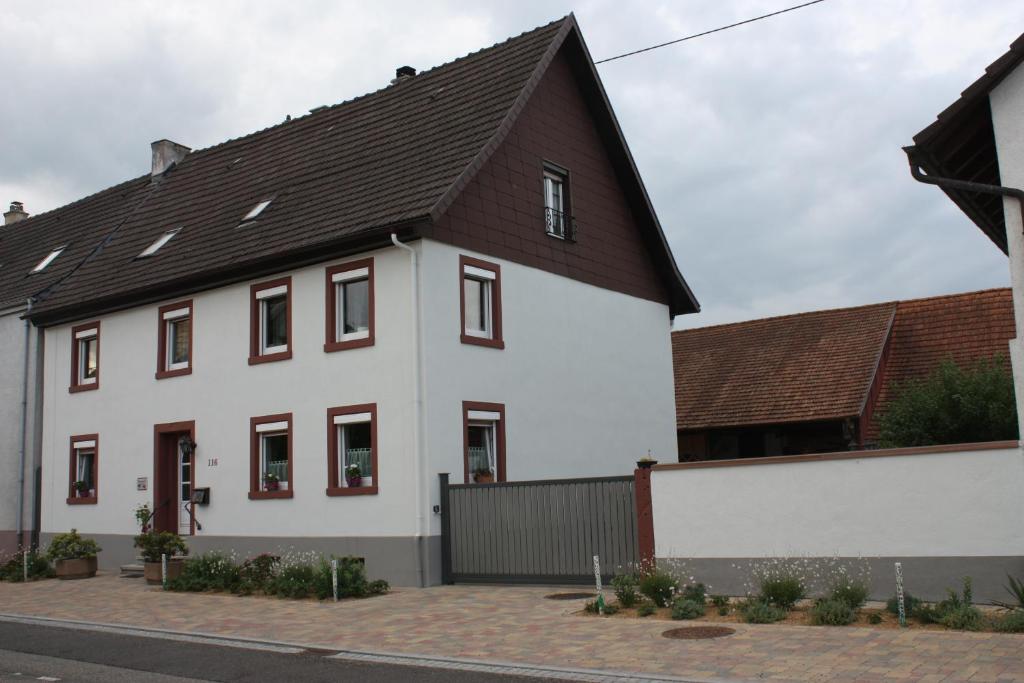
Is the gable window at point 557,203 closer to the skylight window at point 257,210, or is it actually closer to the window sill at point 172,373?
the skylight window at point 257,210

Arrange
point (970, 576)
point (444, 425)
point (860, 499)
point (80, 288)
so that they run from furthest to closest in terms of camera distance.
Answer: point (80, 288), point (444, 425), point (860, 499), point (970, 576)

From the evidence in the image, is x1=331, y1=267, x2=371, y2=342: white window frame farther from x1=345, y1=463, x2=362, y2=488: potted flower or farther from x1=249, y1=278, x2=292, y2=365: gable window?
x1=345, y1=463, x2=362, y2=488: potted flower

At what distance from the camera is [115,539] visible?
20.9 meters

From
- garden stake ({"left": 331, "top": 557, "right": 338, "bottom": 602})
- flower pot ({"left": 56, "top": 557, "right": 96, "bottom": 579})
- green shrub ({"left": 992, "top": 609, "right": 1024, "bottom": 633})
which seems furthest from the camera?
flower pot ({"left": 56, "top": 557, "right": 96, "bottom": 579})

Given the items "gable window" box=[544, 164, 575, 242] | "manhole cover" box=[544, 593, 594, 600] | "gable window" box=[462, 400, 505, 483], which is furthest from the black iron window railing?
"manhole cover" box=[544, 593, 594, 600]

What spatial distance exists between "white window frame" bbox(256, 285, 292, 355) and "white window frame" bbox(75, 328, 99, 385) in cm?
525

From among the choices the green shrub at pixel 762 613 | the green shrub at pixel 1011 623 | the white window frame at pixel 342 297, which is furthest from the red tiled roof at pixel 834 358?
the green shrub at pixel 1011 623

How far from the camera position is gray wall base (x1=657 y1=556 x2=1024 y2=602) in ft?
36.9

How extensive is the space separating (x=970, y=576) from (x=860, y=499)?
1.42 meters

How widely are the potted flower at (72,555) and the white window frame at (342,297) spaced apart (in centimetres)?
669

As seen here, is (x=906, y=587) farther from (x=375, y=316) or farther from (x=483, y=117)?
(x=483, y=117)

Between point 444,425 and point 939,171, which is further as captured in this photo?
point 444,425

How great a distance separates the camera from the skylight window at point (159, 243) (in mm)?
22188

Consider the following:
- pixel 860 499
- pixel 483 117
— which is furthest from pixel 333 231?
pixel 860 499
